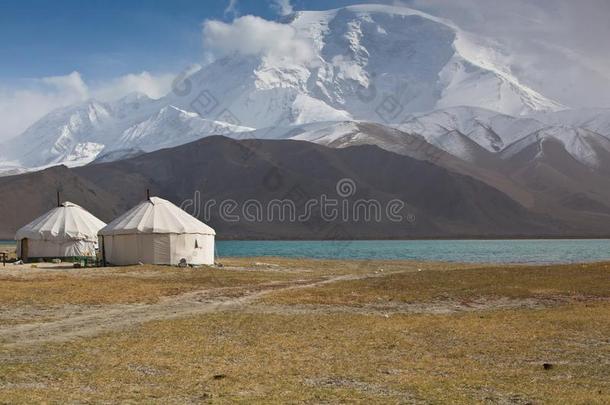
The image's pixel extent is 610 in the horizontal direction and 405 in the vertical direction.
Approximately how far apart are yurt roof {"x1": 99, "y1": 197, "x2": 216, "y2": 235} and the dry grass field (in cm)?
1379

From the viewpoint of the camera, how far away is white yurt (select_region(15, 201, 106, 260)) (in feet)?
186

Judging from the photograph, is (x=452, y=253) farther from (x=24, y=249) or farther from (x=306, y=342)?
(x=306, y=342)

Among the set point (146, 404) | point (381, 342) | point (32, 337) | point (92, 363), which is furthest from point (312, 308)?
point (146, 404)

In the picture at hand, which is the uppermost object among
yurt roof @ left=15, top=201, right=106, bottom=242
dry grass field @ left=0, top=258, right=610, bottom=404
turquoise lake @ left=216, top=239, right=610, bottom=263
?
yurt roof @ left=15, top=201, right=106, bottom=242

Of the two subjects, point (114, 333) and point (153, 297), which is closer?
point (114, 333)

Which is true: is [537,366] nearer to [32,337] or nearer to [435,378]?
[435,378]

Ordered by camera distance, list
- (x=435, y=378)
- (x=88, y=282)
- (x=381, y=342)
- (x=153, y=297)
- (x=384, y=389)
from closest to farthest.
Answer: (x=384, y=389), (x=435, y=378), (x=381, y=342), (x=153, y=297), (x=88, y=282)

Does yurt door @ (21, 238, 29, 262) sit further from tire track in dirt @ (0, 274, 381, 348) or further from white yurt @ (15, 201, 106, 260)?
tire track in dirt @ (0, 274, 381, 348)

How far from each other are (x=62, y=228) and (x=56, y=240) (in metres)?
1.06

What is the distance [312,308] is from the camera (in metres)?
26.6

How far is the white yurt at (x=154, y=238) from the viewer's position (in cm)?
4903

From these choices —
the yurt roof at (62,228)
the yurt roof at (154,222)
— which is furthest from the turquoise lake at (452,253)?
the yurt roof at (154,222)

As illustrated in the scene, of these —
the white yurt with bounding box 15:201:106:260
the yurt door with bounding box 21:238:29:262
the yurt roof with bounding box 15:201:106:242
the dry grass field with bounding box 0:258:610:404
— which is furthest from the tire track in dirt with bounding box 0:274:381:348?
the yurt door with bounding box 21:238:29:262

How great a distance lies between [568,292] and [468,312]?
762cm
